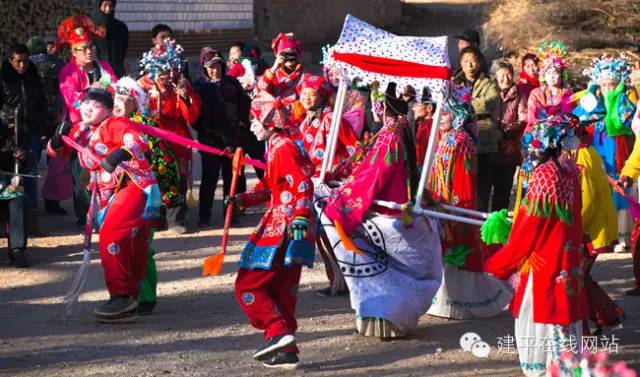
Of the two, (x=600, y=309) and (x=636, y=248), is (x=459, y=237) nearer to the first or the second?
(x=600, y=309)

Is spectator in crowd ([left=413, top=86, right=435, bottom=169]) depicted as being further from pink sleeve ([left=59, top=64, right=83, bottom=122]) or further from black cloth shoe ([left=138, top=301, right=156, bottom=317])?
pink sleeve ([left=59, top=64, right=83, bottom=122])

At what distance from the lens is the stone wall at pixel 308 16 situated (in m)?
→ 22.7

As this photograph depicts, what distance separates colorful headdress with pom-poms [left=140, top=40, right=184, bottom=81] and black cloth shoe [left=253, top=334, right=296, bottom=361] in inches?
185

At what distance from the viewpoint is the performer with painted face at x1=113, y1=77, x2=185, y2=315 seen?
29.3 feet

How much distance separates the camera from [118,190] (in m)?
8.60

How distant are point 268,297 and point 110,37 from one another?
8.13m

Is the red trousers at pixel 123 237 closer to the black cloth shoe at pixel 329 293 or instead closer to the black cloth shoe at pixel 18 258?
the black cloth shoe at pixel 329 293

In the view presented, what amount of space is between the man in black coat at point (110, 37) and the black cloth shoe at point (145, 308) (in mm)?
6240

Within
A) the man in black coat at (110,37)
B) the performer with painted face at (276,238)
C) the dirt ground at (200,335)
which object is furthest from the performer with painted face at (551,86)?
the man in black coat at (110,37)

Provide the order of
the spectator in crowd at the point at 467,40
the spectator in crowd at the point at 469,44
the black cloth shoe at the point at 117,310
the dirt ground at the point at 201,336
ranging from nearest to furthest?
1. the dirt ground at the point at 201,336
2. the black cloth shoe at the point at 117,310
3. the spectator in crowd at the point at 469,44
4. the spectator in crowd at the point at 467,40

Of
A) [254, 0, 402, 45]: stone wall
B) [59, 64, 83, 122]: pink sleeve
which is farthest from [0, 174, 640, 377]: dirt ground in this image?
[254, 0, 402, 45]: stone wall

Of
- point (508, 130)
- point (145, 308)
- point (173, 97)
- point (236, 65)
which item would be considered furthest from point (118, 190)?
point (236, 65)

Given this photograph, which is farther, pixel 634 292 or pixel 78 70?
pixel 78 70

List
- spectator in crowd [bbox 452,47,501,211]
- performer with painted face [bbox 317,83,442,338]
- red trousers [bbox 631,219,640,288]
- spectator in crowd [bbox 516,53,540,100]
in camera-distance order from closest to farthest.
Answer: performer with painted face [bbox 317,83,442,338], red trousers [bbox 631,219,640,288], spectator in crowd [bbox 452,47,501,211], spectator in crowd [bbox 516,53,540,100]
